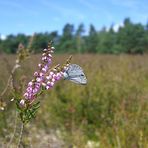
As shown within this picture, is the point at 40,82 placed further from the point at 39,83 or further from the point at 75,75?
the point at 75,75

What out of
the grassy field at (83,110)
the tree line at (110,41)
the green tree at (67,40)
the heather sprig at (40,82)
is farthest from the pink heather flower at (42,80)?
the green tree at (67,40)

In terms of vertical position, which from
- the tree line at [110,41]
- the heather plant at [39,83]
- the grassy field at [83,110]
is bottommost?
the grassy field at [83,110]

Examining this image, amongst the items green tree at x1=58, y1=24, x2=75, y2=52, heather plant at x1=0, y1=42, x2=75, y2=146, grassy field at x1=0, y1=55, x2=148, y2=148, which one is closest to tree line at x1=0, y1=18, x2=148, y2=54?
green tree at x1=58, y1=24, x2=75, y2=52

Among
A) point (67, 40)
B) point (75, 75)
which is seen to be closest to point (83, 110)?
point (75, 75)

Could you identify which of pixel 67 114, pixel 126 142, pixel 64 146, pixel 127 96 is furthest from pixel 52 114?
pixel 126 142

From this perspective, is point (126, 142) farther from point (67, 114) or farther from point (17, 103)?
point (17, 103)

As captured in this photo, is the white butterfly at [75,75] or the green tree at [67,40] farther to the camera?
the green tree at [67,40]

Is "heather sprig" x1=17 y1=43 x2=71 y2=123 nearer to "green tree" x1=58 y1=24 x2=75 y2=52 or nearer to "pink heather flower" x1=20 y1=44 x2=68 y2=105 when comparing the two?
"pink heather flower" x1=20 y1=44 x2=68 y2=105

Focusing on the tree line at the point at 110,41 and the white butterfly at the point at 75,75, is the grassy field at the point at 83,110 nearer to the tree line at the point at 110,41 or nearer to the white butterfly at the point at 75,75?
the white butterfly at the point at 75,75
